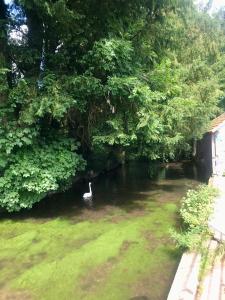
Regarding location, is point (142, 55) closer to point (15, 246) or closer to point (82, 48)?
point (82, 48)

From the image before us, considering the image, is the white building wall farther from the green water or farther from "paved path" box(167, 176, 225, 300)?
"paved path" box(167, 176, 225, 300)

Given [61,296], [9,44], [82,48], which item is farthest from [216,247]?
[9,44]

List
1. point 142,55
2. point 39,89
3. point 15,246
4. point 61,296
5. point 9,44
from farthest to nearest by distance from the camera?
point 142,55
point 9,44
point 39,89
point 15,246
point 61,296

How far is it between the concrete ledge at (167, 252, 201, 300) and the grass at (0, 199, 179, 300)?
0.56 m

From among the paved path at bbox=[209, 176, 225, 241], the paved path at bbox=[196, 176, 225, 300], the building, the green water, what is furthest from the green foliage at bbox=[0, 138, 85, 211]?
the building

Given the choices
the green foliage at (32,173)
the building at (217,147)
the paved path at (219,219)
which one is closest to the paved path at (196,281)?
the paved path at (219,219)

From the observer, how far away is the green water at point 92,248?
5918 mm

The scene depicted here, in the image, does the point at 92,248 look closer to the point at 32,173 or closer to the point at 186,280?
the point at 32,173

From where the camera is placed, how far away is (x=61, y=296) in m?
5.70

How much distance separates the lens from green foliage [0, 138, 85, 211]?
360 inches

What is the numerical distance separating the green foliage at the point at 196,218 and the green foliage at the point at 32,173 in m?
3.85

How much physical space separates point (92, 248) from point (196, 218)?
8.58 feet

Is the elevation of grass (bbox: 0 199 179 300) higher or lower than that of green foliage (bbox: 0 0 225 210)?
lower

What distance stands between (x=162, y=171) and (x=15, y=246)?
11292mm
